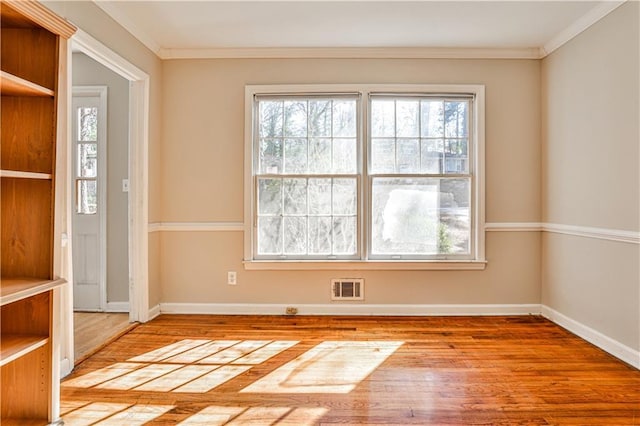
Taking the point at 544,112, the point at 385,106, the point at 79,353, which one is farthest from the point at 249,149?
the point at 544,112

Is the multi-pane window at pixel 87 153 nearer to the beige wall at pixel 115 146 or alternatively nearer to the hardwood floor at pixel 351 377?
the beige wall at pixel 115 146

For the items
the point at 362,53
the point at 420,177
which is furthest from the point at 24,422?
the point at 362,53

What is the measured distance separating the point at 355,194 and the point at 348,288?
88 cm

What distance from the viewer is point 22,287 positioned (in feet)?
5.33

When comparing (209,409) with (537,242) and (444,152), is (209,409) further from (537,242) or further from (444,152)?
(537,242)

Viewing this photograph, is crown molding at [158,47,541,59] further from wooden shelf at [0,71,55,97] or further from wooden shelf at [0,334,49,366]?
wooden shelf at [0,334,49,366]

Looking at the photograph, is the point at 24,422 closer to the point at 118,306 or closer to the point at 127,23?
the point at 118,306

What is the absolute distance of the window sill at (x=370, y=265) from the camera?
3.54 m

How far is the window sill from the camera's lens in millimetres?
3543

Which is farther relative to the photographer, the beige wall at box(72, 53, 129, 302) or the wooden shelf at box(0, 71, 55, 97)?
the beige wall at box(72, 53, 129, 302)

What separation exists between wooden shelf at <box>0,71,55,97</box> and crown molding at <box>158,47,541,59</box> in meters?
2.01

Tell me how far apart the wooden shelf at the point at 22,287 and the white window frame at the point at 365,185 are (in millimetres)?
1911

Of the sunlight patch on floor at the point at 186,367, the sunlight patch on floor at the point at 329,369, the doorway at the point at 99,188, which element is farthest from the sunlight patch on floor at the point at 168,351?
the doorway at the point at 99,188

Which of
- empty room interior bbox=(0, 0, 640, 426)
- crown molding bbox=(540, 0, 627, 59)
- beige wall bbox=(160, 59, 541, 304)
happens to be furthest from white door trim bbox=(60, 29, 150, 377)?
crown molding bbox=(540, 0, 627, 59)
